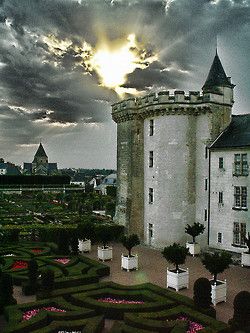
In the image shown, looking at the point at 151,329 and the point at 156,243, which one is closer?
the point at 151,329

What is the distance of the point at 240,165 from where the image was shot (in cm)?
3070

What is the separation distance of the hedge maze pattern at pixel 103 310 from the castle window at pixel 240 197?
12.3m

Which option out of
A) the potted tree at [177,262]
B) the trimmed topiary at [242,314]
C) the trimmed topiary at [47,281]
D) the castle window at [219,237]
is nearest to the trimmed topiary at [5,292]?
the trimmed topiary at [47,281]

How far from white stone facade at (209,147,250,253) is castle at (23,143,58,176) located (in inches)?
5117

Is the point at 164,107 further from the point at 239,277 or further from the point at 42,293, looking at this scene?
the point at 42,293

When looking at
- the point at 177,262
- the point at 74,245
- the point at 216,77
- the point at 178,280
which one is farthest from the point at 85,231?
the point at 216,77

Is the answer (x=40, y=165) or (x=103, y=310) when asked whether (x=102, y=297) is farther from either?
(x=40, y=165)

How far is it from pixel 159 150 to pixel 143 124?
3966mm

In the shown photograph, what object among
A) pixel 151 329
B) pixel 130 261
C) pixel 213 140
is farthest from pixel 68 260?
pixel 213 140

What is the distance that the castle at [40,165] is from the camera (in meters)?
158

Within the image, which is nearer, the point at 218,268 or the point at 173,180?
the point at 218,268

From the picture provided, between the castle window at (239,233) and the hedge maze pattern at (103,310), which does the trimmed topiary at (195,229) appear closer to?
the castle window at (239,233)

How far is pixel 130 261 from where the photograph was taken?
27.4 m

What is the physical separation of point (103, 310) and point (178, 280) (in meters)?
6.05
